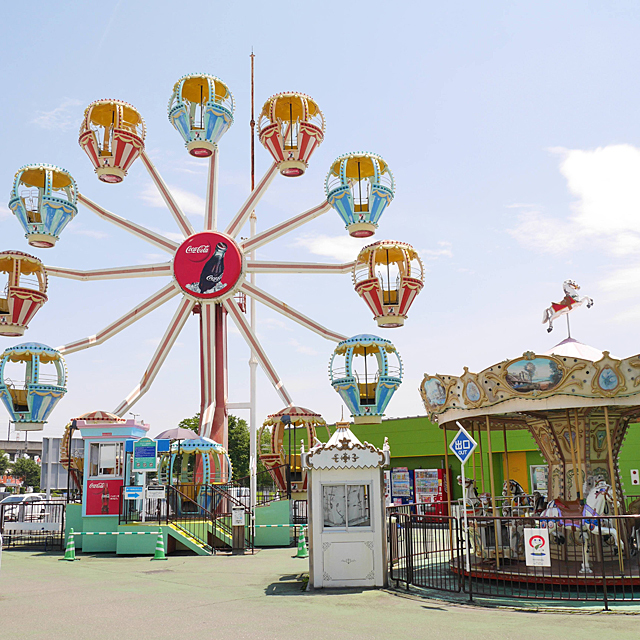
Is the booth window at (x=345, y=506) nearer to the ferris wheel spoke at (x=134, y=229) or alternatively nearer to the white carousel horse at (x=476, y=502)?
the white carousel horse at (x=476, y=502)

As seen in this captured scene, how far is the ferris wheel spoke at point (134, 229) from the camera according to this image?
80.5 feet

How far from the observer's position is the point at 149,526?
19.3 metres

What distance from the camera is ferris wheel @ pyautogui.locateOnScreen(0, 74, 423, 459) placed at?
22.9 m

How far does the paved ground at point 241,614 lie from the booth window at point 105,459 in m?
5.74

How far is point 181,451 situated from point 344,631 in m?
13.5

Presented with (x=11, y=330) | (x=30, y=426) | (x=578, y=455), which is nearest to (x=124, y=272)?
(x=11, y=330)

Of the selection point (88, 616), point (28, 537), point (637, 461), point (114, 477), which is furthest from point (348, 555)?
point (637, 461)

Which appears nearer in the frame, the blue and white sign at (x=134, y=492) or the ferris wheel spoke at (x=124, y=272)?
the blue and white sign at (x=134, y=492)

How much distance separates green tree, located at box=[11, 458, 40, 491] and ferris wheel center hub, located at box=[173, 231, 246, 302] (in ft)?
244


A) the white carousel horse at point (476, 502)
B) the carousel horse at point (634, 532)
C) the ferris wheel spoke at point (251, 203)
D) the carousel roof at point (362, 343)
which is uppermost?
the ferris wheel spoke at point (251, 203)

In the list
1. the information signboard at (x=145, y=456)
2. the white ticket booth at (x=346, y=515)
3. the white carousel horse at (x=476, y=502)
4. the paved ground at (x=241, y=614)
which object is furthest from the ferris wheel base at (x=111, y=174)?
the white carousel horse at (x=476, y=502)

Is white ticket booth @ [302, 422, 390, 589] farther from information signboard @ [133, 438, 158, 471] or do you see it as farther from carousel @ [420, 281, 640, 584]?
information signboard @ [133, 438, 158, 471]

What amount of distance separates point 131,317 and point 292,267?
19.3ft

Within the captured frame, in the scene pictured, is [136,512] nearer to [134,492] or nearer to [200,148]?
[134,492]
